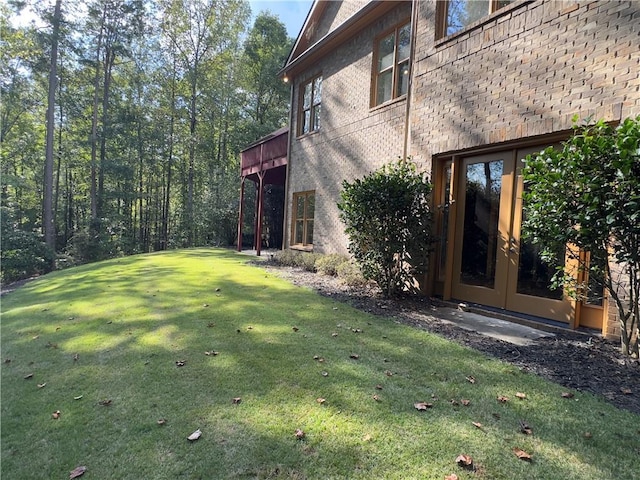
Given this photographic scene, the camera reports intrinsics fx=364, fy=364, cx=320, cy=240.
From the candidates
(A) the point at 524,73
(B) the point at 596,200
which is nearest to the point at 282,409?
(B) the point at 596,200

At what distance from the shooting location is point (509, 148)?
5.41 m

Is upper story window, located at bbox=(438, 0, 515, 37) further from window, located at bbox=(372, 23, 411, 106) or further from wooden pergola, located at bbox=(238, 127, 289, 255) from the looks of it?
wooden pergola, located at bbox=(238, 127, 289, 255)

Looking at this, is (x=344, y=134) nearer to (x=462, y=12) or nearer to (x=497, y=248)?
(x=462, y=12)

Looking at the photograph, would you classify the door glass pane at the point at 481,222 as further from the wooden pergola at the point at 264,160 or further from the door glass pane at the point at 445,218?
the wooden pergola at the point at 264,160

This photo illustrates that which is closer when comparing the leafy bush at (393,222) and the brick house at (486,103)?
the brick house at (486,103)

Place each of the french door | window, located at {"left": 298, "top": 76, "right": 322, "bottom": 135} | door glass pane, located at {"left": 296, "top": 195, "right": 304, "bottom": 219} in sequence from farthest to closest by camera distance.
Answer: door glass pane, located at {"left": 296, "top": 195, "right": 304, "bottom": 219}
window, located at {"left": 298, "top": 76, "right": 322, "bottom": 135}
the french door

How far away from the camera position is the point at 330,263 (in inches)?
358

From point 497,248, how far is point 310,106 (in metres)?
8.26

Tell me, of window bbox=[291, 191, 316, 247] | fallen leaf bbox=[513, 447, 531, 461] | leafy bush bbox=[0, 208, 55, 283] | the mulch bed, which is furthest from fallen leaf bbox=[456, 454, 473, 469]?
leafy bush bbox=[0, 208, 55, 283]

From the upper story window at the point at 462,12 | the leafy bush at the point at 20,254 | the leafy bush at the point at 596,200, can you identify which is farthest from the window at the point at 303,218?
the leafy bush at the point at 20,254

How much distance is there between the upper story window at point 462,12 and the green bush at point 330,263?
5159 mm

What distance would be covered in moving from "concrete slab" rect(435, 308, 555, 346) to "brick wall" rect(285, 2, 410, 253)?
3.72 meters

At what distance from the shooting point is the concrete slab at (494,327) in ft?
14.6

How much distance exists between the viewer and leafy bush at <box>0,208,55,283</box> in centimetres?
1504
